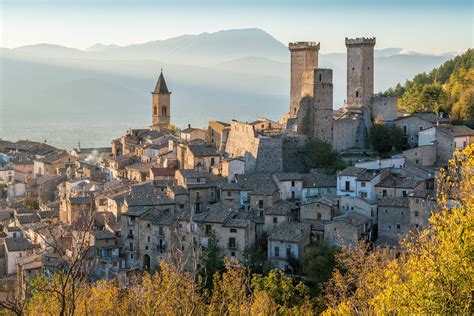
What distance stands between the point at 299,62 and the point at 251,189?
1184 cm

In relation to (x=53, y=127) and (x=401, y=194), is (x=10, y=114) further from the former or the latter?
(x=401, y=194)

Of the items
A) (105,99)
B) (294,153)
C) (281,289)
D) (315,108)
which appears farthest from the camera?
(105,99)

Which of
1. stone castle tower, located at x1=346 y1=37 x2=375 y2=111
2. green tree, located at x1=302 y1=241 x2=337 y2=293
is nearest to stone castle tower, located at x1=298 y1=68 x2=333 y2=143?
stone castle tower, located at x1=346 y1=37 x2=375 y2=111

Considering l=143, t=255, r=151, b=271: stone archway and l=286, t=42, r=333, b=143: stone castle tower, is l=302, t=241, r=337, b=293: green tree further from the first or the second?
l=286, t=42, r=333, b=143: stone castle tower

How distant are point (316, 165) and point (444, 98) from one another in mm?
13197

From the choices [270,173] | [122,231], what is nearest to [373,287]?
[122,231]

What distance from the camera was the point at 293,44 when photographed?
4197cm

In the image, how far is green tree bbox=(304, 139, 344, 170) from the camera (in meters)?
35.3

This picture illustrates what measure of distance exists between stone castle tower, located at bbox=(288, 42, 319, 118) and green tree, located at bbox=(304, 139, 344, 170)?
538 centimetres

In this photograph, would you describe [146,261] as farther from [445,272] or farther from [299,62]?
[445,272]

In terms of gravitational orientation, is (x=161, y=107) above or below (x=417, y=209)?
above

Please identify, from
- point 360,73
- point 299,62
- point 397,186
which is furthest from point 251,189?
point 299,62

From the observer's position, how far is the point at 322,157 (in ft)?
116

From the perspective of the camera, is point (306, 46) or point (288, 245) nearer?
point (288, 245)
